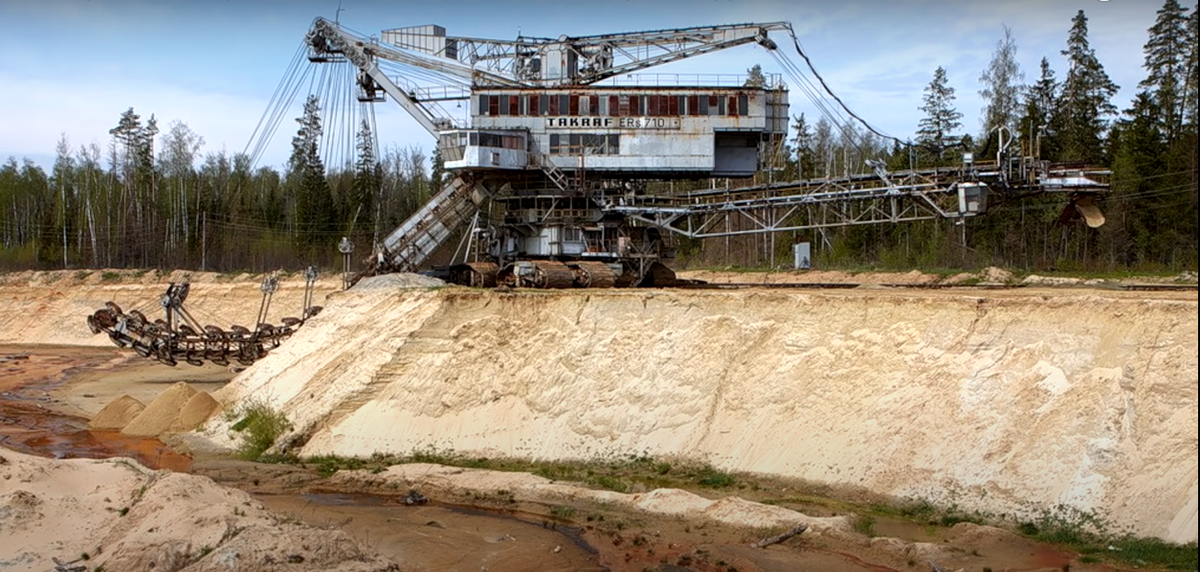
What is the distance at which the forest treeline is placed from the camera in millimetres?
55875

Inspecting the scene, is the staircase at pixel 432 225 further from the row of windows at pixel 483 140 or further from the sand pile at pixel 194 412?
the sand pile at pixel 194 412

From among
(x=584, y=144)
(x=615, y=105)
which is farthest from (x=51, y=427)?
(x=615, y=105)

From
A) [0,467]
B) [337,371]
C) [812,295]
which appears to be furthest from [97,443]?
[812,295]

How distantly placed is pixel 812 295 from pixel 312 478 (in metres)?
13.8

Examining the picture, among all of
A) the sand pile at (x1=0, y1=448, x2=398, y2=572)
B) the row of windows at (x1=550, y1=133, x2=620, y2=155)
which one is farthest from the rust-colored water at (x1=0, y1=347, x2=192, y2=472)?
the row of windows at (x1=550, y1=133, x2=620, y2=155)

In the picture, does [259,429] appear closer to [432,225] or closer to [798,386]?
[432,225]

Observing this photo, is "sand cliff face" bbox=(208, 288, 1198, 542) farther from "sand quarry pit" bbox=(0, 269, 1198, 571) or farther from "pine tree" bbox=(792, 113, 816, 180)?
"pine tree" bbox=(792, 113, 816, 180)

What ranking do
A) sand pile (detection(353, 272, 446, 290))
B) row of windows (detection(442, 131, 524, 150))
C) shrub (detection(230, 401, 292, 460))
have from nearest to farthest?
shrub (detection(230, 401, 292, 460)) → sand pile (detection(353, 272, 446, 290)) → row of windows (detection(442, 131, 524, 150))

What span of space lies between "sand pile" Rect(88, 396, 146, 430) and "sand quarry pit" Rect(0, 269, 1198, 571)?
3.6 inches

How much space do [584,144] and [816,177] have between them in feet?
145

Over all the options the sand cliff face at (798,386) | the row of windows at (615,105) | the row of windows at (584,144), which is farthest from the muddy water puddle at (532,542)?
the row of windows at (615,105)

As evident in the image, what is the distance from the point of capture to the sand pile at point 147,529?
18703 mm

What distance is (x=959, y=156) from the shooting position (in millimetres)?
68125

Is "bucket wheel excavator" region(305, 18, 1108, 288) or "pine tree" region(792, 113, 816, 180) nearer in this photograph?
"bucket wheel excavator" region(305, 18, 1108, 288)
